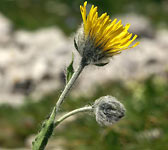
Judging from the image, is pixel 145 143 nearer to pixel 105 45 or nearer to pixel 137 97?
pixel 137 97

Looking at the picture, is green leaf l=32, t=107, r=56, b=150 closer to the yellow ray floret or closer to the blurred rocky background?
the blurred rocky background

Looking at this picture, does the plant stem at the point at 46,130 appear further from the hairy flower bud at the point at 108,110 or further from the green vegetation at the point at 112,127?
the green vegetation at the point at 112,127

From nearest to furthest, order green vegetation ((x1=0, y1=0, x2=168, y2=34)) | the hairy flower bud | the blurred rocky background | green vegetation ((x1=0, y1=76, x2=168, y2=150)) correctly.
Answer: the hairy flower bud
green vegetation ((x1=0, y1=76, x2=168, y2=150))
the blurred rocky background
green vegetation ((x1=0, y1=0, x2=168, y2=34))

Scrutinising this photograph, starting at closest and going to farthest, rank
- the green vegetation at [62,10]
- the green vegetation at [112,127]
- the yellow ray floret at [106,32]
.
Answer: the yellow ray floret at [106,32] < the green vegetation at [112,127] < the green vegetation at [62,10]

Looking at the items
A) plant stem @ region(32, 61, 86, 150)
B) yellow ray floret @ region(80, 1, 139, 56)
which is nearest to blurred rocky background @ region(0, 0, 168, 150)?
yellow ray floret @ region(80, 1, 139, 56)

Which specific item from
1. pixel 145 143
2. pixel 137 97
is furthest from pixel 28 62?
pixel 145 143

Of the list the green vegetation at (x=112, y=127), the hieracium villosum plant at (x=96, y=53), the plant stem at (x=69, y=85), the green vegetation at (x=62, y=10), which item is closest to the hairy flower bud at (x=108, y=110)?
→ the hieracium villosum plant at (x=96, y=53)

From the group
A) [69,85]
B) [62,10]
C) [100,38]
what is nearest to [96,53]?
[100,38]
